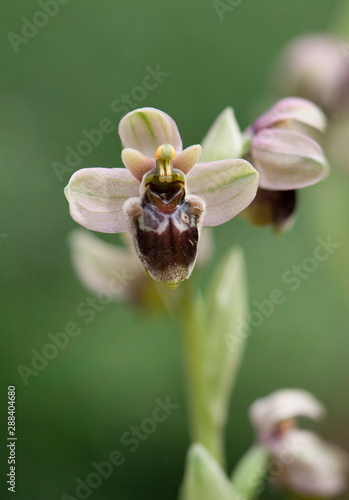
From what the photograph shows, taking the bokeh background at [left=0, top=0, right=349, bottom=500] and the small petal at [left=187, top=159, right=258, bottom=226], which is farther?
the bokeh background at [left=0, top=0, right=349, bottom=500]

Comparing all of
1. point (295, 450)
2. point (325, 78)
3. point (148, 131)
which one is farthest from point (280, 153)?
point (325, 78)

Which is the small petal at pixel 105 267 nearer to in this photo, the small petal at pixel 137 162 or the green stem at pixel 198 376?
the green stem at pixel 198 376

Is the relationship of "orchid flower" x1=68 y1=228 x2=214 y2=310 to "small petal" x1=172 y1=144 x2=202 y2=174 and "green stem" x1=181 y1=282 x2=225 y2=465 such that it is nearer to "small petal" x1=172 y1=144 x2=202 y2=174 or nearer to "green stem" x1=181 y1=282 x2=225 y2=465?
"green stem" x1=181 y1=282 x2=225 y2=465

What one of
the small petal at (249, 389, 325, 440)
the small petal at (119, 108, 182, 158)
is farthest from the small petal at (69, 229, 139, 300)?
the small petal at (119, 108, 182, 158)

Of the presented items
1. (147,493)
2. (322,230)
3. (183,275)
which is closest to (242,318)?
(183,275)

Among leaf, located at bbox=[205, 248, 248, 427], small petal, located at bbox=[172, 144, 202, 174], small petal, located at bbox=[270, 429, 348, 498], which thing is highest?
small petal, located at bbox=[172, 144, 202, 174]

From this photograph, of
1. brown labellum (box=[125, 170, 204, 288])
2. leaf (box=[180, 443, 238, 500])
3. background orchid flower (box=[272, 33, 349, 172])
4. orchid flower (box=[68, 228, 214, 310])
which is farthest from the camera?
background orchid flower (box=[272, 33, 349, 172])

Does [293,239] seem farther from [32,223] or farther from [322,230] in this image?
[32,223]

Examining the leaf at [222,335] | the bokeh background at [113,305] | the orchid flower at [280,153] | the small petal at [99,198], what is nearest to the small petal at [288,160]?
the orchid flower at [280,153]
